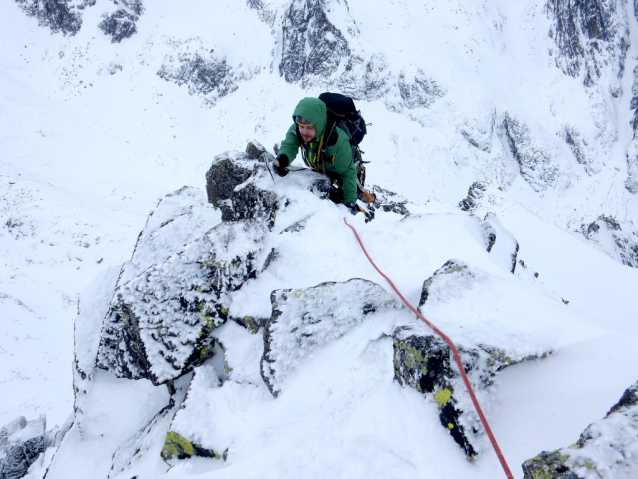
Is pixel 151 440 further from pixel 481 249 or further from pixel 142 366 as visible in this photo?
pixel 481 249

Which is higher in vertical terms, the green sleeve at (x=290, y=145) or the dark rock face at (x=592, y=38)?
the dark rock face at (x=592, y=38)

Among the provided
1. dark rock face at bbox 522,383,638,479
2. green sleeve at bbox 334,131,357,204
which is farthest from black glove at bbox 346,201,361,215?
dark rock face at bbox 522,383,638,479

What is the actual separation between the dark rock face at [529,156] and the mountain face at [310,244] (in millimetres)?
157

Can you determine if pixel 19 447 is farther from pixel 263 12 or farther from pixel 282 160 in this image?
pixel 263 12

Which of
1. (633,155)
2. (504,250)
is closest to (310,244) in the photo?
(504,250)

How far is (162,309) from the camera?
4.23 m

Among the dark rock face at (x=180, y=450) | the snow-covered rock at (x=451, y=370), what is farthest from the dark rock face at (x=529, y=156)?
the dark rock face at (x=180, y=450)

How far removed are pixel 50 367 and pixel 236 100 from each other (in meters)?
23.4

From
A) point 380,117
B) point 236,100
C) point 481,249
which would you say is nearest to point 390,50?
point 380,117

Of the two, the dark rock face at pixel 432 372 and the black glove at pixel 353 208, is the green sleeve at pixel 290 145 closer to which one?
the black glove at pixel 353 208

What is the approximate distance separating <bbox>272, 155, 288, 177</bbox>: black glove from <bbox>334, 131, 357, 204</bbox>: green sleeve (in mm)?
894

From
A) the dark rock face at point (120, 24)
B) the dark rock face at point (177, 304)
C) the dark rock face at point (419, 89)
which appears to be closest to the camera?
the dark rock face at point (177, 304)

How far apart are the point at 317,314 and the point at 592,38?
36727mm

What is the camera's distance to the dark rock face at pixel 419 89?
24.5 m
